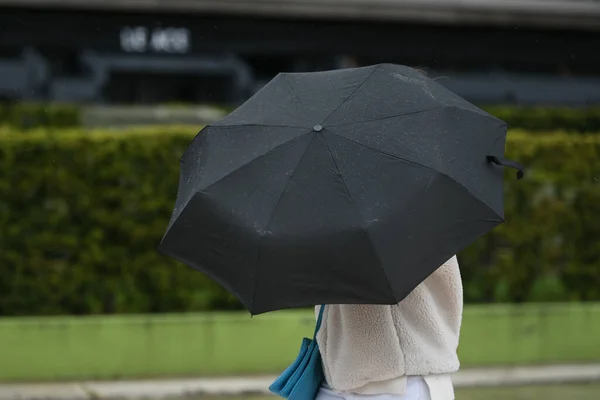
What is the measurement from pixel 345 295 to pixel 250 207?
1.25 ft

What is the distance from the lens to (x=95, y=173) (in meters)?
7.75

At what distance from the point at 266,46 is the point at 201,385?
12357 mm

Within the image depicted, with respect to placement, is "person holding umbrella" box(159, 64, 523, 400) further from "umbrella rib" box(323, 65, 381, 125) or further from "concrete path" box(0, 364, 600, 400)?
"concrete path" box(0, 364, 600, 400)

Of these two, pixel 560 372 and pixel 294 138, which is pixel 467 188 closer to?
pixel 294 138

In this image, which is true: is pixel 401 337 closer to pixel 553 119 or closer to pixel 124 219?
pixel 124 219

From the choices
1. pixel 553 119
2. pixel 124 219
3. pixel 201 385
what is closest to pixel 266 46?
pixel 553 119

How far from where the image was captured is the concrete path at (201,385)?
277 inches

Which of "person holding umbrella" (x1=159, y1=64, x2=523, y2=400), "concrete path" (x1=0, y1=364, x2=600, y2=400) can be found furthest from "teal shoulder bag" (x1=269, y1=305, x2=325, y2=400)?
"concrete path" (x1=0, y1=364, x2=600, y2=400)

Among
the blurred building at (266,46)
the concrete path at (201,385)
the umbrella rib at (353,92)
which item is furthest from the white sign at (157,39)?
the umbrella rib at (353,92)

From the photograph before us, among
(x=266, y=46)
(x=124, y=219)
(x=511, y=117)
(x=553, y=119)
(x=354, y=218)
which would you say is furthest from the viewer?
(x=266, y=46)

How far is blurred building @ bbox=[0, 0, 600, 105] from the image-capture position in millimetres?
17938

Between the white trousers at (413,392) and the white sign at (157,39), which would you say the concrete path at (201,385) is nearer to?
the white trousers at (413,392)

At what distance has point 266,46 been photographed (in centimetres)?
1881

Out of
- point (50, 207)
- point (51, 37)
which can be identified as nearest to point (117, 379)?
point (50, 207)
